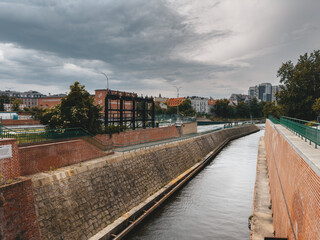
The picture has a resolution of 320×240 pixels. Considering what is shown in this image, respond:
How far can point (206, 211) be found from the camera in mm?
16797

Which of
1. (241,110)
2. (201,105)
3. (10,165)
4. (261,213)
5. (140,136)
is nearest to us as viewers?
(10,165)

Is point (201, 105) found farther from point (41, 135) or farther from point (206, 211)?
point (41, 135)

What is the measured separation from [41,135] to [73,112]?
3.27 meters

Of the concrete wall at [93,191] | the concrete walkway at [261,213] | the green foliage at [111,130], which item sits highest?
the green foliage at [111,130]

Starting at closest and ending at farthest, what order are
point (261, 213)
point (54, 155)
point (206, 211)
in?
point (54, 155)
point (261, 213)
point (206, 211)

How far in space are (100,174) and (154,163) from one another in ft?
22.4

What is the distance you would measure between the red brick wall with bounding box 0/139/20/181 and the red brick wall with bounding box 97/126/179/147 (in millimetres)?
8260

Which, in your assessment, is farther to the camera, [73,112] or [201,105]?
[201,105]

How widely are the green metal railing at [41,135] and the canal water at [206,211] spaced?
22.7ft

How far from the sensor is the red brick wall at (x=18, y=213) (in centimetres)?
789

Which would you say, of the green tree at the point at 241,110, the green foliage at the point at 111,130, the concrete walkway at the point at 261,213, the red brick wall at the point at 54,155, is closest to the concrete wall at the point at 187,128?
the concrete walkway at the point at 261,213

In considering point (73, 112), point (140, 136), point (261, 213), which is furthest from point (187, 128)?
point (73, 112)

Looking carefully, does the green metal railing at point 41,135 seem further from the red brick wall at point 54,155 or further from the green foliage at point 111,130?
the green foliage at point 111,130

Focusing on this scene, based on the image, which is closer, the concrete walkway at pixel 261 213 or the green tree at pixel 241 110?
the concrete walkway at pixel 261 213
